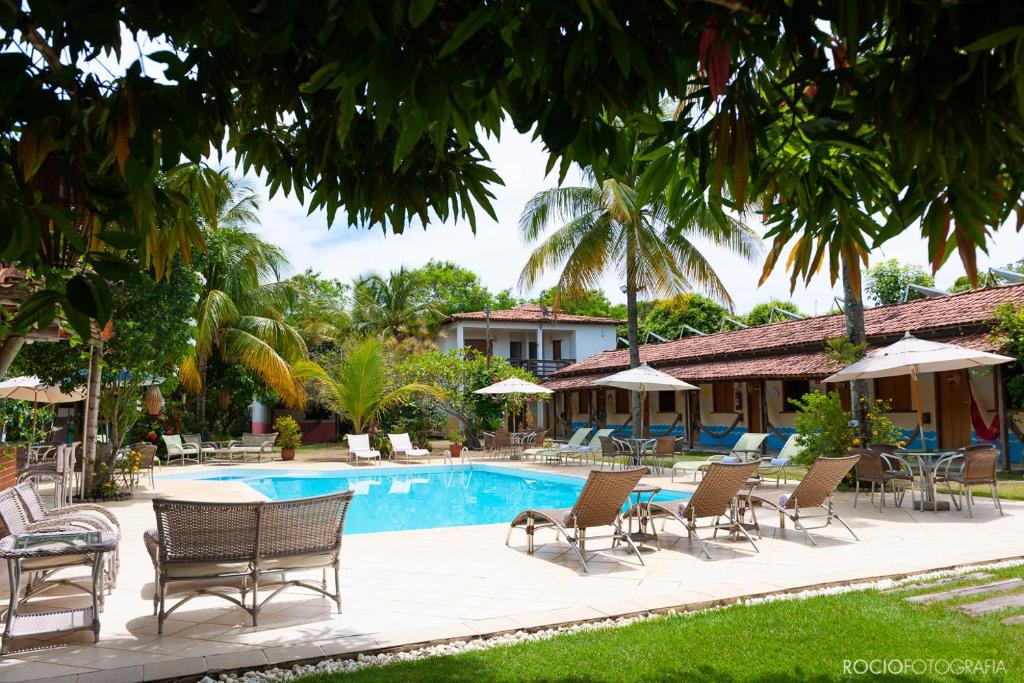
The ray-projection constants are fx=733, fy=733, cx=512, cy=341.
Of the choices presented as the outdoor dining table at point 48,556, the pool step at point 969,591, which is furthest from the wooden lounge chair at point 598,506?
the outdoor dining table at point 48,556

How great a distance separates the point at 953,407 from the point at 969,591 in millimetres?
13438

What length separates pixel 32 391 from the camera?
14.6 m

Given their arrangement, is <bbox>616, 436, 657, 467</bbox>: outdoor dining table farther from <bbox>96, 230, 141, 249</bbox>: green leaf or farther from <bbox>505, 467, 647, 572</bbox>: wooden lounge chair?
<bbox>96, 230, 141, 249</bbox>: green leaf

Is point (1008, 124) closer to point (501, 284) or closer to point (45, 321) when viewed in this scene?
point (45, 321)

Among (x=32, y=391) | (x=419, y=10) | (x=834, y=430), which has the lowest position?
(x=834, y=430)

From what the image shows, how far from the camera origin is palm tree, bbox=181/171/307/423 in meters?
22.2

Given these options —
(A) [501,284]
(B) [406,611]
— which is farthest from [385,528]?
(A) [501,284]

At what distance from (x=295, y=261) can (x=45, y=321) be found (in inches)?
975

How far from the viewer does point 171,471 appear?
18.4 metres

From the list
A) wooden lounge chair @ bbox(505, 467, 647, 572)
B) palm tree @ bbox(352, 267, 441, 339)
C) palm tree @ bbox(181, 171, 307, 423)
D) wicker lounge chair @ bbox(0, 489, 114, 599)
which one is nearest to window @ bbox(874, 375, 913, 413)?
wooden lounge chair @ bbox(505, 467, 647, 572)

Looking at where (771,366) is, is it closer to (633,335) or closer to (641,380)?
(633,335)

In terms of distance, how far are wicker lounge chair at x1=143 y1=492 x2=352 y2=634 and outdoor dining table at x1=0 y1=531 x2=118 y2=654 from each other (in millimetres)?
375

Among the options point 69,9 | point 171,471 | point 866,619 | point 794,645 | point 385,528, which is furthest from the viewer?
point 171,471

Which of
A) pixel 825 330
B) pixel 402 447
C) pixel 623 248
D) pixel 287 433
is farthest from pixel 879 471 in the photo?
pixel 287 433
